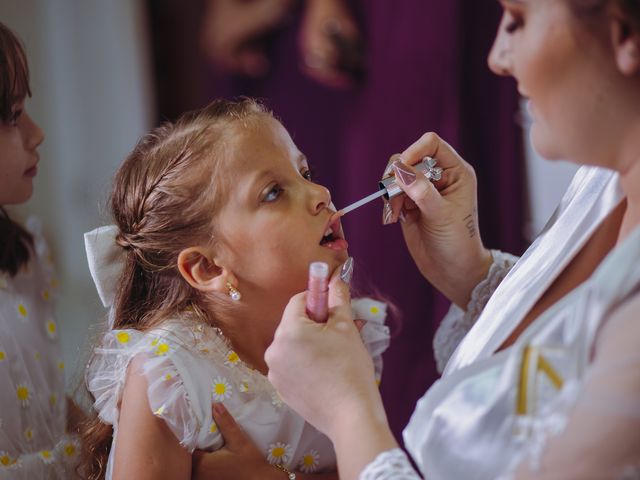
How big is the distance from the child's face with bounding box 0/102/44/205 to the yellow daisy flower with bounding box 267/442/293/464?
0.60m

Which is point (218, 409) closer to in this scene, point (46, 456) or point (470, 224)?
point (46, 456)

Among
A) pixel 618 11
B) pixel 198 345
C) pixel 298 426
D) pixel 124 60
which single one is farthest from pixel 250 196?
pixel 124 60

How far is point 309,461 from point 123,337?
0.33 m

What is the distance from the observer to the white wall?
2.96m

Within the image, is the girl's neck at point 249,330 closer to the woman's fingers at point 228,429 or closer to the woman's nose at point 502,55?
the woman's fingers at point 228,429

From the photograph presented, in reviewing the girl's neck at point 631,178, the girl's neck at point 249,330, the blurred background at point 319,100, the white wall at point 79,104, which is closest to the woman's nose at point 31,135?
the blurred background at point 319,100

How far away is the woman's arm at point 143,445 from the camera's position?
1087 mm

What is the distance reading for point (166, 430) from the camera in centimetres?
111

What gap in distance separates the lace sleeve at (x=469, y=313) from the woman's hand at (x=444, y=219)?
0.02 m

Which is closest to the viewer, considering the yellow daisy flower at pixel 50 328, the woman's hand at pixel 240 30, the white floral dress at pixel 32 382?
the white floral dress at pixel 32 382

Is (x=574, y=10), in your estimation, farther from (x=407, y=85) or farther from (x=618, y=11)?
(x=407, y=85)

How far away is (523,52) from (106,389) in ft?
2.43

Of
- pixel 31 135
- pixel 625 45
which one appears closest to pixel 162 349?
pixel 31 135

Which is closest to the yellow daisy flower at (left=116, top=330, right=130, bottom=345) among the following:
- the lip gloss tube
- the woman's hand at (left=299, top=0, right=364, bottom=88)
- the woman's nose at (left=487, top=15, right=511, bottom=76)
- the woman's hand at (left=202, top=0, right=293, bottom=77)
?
the lip gloss tube
